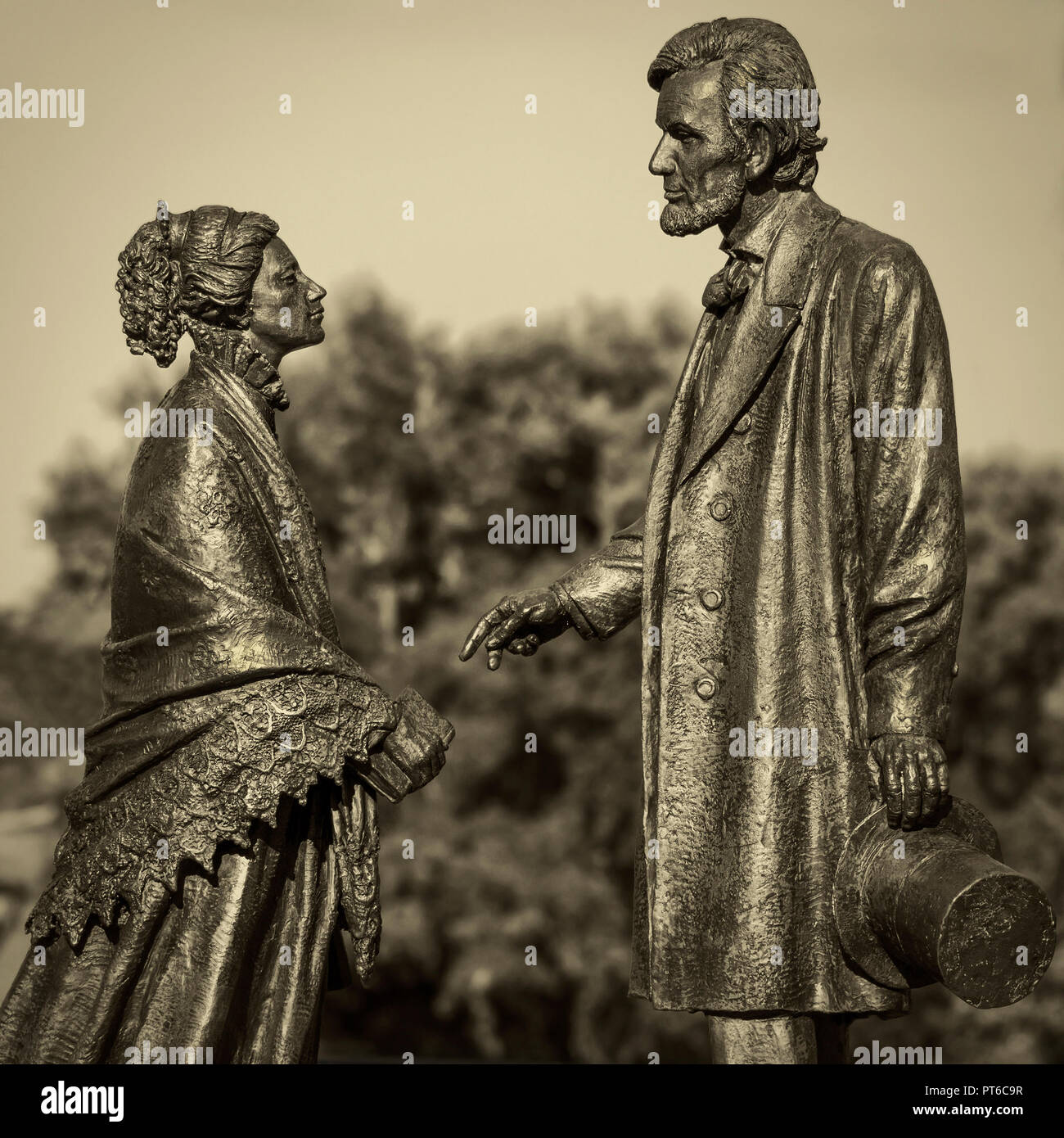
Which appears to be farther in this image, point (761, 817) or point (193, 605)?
point (193, 605)

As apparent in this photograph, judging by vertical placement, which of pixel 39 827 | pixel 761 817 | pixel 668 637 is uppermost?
pixel 668 637

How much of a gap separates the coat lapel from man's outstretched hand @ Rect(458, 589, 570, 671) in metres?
0.53

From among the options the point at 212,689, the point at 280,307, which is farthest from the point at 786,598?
the point at 280,307

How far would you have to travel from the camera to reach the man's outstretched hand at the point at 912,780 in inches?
165

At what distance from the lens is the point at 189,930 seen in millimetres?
4641

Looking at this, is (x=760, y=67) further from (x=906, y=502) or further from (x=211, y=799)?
(x=211, y=799)

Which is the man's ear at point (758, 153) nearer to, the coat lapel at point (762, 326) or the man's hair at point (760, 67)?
the man's hair at point (760, 67)

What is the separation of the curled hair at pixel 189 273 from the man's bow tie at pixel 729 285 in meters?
1.16

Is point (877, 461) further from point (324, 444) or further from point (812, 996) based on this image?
point (324, 444)

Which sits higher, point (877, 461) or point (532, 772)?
point (877, 461)

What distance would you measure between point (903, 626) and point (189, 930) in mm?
1798

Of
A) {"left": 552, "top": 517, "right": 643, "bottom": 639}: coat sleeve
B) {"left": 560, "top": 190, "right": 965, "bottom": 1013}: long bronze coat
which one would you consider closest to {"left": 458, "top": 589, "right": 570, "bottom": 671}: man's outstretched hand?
{"left": 552, "top": 517, "right": 643, "bottom": 639}: coat sleeve

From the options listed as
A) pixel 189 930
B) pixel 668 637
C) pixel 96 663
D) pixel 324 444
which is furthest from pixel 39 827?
pixel 668 637

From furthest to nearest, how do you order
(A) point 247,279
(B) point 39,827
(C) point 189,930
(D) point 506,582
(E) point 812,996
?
(D) point 506,582 < (B) point 39,827 < (A) point 247,279 < (C) point 189,930 < (E) point 812,996
